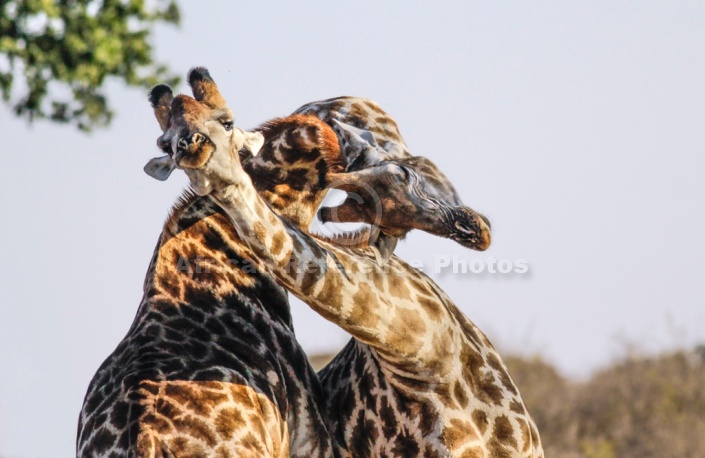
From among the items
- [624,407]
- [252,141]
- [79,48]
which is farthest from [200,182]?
[624,407]

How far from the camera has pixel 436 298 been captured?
6.81m

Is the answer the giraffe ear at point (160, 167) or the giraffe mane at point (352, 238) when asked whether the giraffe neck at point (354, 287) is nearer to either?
the giraffe mane at point (352, 238)

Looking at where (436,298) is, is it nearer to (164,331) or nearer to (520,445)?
(520,445)

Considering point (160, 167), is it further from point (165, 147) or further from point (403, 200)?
point (403, 200)

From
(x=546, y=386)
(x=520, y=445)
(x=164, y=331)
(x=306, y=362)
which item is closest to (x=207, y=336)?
(x=164, y=331)

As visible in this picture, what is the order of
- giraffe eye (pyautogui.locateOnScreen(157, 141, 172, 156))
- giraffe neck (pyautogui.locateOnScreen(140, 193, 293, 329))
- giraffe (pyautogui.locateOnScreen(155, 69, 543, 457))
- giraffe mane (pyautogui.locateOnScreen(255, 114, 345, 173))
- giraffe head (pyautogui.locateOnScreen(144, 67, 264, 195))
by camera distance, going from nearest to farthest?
giraffe head (pyautogui.locateOnScreen(144, 67, 264, 195))
giraffe eye (pyautogui.locateOnScreen(157, 141, 172, 156))
giraffe (pyautogui.locateOnScreen(155, 69, 543, 457))
giraffe neck (pyautogui.locateOnScreen(140, 193, 293, 329))
giraffe mane (pyautogui.locateOnScreen(255, 114, 345, 173))

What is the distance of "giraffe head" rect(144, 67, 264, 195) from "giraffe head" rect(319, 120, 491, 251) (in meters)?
0.71

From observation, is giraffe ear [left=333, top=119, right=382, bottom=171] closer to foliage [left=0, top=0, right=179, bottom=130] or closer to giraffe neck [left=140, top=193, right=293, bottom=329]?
giraffe neck [left=140, top=193, right=293, bottom=329]

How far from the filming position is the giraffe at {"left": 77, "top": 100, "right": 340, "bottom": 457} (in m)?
5.61

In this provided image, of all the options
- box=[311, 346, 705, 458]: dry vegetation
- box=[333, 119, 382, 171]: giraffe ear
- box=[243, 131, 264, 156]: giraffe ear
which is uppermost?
box=[243, 131, 264, 156]: giraffe ear

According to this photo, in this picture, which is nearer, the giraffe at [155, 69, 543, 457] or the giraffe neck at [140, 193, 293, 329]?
the giraffe at [155, 69, 543, 457]

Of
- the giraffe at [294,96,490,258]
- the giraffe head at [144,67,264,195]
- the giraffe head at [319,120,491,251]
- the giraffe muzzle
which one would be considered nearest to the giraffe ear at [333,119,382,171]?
the giraffe at [294,96,490,258]

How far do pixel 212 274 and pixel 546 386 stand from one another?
18.3m

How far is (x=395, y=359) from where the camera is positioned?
6379 millimetres
